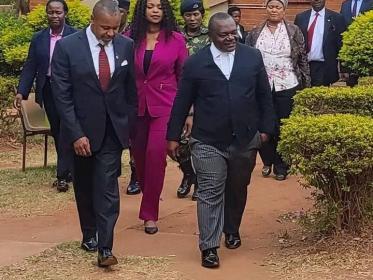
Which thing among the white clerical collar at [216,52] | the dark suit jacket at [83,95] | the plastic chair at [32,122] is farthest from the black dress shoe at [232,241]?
the plastic chair at [32,122]

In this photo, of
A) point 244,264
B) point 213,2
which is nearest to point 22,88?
point 244,264

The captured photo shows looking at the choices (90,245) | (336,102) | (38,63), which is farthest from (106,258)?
(38,63)

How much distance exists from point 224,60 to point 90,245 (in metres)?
1.68

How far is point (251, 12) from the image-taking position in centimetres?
1556

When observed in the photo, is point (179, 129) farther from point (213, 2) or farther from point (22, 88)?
point (213, 2)

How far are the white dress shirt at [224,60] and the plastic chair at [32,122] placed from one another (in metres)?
3.96

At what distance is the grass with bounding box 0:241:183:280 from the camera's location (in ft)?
20.0

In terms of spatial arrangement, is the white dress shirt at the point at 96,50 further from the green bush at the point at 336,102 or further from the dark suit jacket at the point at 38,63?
the dark suit jacket at the point at 38,63

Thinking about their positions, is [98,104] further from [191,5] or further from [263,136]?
[191,5]

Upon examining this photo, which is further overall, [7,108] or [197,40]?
[7,108]

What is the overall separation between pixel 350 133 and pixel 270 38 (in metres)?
3.16

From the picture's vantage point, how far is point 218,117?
248 inches

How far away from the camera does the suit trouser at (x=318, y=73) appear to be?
10086 millimetres

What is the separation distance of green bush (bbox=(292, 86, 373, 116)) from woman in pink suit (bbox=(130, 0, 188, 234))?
108 cm
